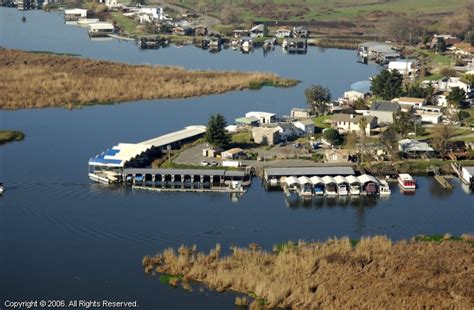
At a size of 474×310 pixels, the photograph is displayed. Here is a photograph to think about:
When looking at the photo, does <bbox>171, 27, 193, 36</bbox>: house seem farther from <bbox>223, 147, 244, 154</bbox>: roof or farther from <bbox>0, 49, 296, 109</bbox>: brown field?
<bbox>223, 147, 244, 154</bbox>: roof

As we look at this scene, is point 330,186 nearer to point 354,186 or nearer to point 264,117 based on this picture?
point 354,186

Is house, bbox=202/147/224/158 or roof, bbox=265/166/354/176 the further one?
house, bbox=202/147/224/158

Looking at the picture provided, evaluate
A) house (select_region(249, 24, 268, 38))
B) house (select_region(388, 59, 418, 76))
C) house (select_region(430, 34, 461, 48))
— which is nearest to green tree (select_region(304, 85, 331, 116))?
house (select_region(388, 59, 418, 76))

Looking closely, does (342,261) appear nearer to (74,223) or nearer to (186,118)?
(74,223)

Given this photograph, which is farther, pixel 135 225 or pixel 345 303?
pixel 135 225

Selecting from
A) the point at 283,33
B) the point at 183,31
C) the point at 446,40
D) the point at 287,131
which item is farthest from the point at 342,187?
the point at 183,31

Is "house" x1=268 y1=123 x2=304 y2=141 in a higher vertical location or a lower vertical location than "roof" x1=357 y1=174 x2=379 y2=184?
higher

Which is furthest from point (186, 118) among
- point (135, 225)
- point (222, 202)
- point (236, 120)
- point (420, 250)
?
point (420, 250)
